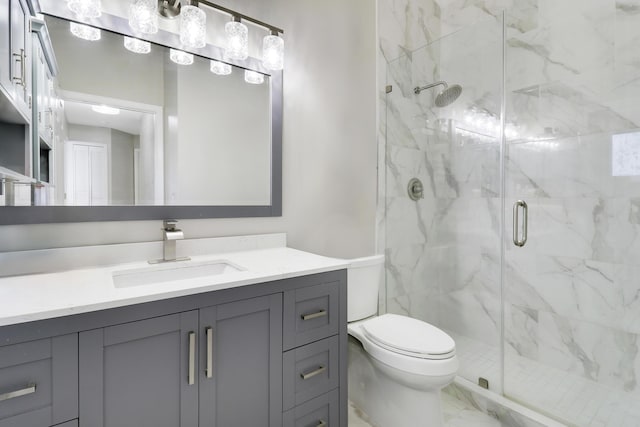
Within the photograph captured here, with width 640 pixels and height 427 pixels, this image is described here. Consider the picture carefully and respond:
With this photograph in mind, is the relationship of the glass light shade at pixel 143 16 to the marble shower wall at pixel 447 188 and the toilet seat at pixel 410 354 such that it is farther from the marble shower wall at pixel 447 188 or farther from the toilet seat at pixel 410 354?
the toilet seat at pixel 410 354

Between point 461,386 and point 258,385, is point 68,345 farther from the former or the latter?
point 461,386

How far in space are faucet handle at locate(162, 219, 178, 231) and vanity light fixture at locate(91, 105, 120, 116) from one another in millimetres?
482

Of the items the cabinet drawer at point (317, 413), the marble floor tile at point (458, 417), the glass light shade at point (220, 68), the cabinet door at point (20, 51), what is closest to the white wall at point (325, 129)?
the glass light shade at point (220, 68)

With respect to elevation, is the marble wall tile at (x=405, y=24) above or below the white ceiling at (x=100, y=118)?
above

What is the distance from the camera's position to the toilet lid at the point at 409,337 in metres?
1.42

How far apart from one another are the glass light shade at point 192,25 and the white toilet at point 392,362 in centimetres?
130

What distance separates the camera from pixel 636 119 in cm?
171

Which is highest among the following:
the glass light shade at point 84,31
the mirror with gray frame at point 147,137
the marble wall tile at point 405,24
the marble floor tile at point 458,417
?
the marble wall tile at point 405,24

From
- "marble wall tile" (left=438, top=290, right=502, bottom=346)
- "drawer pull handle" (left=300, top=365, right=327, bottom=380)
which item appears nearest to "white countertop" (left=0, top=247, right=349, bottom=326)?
"drawer pull handle" (left=300, top=365, right=327, bottom=380)

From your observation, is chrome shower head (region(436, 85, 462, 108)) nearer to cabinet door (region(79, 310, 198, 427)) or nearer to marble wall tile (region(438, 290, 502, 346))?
marble wall tile (region(438, 290, 502, 346))

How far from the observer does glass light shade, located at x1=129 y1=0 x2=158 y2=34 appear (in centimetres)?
129

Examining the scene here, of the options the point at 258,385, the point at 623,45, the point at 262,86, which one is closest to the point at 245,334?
the point at 258,385

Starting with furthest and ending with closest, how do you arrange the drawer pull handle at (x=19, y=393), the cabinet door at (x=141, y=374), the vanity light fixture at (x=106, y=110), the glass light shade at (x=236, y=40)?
the glass light shade at (x=236, y=40), the vanity light fixture at (x=106, y=110), the cabinet door at (x=141, y=374), the drawer pull handle at (x=19, y=393)

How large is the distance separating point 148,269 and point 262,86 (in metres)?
1.07
